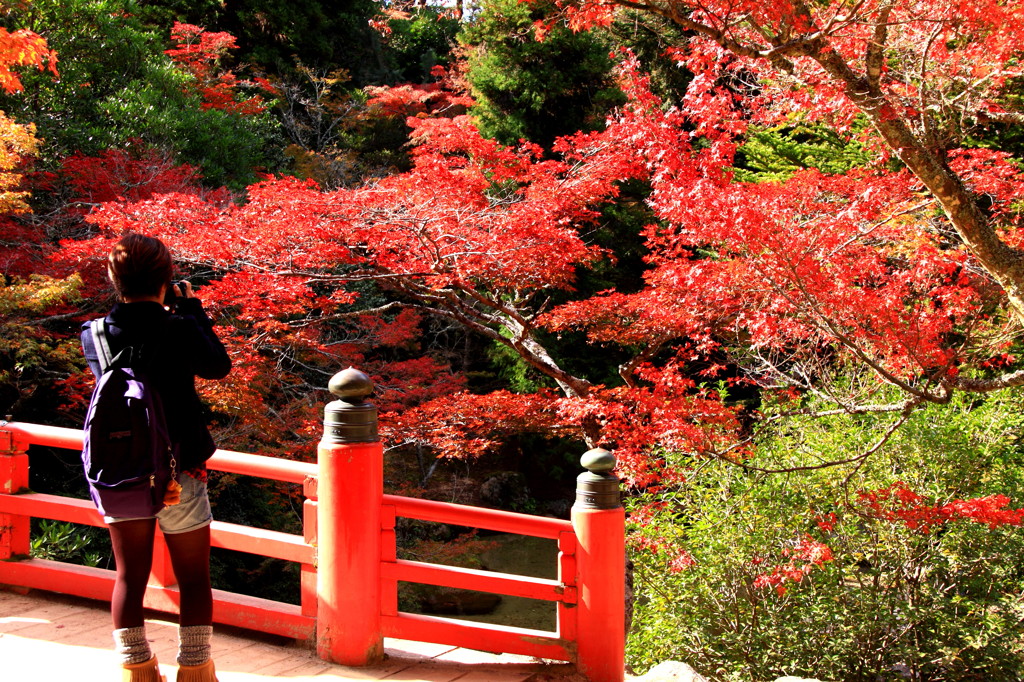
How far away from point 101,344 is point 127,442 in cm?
32

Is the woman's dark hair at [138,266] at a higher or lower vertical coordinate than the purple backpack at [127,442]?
higher

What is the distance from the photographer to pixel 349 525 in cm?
288

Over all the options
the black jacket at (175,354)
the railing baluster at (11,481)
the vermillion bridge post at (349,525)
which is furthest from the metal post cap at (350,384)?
the railing baluster at (11,481)

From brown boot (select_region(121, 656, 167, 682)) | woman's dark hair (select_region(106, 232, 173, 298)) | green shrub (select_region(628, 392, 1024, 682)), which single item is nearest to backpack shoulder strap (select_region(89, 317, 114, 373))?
woman's dark hair (select_region(106, 232, 173, 298))

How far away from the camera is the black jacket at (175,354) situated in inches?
90.3

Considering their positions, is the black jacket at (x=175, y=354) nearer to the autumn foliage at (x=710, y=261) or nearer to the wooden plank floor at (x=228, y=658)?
the wooden plank floor at (x=228, y=658)

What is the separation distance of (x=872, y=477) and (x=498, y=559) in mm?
5253

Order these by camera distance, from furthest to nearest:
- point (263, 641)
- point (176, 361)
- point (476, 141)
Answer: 1. point (476, 141)
2. point (263, 641)
3. point (176, 361)

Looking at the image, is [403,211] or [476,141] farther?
[476,141]

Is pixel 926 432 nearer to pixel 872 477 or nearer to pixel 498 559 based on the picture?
pixel 872 477

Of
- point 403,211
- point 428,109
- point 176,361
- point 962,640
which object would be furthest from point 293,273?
point 428,109

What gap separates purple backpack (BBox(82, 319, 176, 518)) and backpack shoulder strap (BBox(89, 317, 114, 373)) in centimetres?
3

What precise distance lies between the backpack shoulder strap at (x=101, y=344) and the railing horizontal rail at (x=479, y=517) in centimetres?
111

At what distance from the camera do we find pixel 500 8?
11.3 meters
